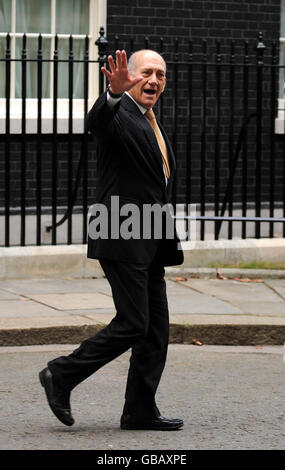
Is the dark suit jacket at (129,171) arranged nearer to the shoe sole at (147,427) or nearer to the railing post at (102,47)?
the shoe sole at (147,427)

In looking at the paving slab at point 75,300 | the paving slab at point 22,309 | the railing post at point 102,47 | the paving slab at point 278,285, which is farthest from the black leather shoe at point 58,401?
the railing post at point 102,47

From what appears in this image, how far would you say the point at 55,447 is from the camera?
233 inches

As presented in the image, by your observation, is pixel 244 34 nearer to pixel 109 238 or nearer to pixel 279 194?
pixel 279 194

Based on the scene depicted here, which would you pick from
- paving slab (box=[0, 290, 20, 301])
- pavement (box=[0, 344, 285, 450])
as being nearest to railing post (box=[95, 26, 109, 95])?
paving slab (box=[0, 290, 20, 301])

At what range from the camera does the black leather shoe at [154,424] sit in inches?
249

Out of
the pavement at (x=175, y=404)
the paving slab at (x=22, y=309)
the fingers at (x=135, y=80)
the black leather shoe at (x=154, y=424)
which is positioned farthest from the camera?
the paving slab at (x=22, y=309)

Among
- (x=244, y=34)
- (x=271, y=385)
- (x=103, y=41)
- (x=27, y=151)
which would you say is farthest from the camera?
(x=244, y=34)

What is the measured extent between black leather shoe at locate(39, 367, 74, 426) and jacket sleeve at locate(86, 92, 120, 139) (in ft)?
4.09

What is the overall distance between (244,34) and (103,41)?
2691mm

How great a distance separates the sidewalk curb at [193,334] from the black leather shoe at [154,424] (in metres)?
2.21

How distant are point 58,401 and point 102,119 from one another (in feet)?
4.71

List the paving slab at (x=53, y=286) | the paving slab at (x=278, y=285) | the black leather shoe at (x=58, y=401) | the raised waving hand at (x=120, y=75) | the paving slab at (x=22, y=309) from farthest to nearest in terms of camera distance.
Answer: the paving slab at (x=278, y=285), the paving slab at (x=53, y=286), the paving slab at (x=22, y=309), the black leather shoe at (x=58, y=401), the raised waving hand at (x=120, y=75)

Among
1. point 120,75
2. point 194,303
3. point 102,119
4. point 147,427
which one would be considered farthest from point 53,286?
point 120,75

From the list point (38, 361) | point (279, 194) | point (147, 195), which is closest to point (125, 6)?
point (279, 194)
